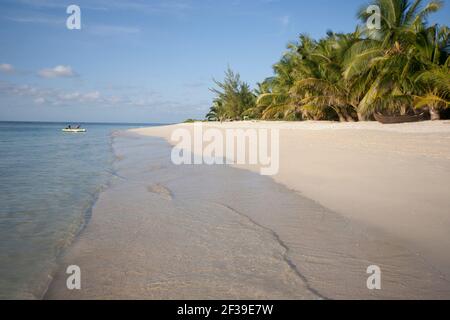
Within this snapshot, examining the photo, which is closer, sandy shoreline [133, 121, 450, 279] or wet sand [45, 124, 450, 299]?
wet sand [45, 124, 450, 299]

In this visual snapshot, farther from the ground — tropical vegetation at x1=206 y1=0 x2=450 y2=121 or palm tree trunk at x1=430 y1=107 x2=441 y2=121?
tropical vegetation at x1=206 y1=0 x2=450 y2=121

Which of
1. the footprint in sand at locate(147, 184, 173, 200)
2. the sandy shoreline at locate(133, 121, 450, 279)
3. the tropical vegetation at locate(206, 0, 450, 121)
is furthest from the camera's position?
the tropical vegetation at locate(206, 0, 450, 121)

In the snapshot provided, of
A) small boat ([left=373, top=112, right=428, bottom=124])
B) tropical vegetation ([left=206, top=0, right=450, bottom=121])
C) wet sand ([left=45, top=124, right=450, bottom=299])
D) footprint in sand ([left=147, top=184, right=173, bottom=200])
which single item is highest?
tropical vegetation ([left=206, top=0, right=450, bottom=121])

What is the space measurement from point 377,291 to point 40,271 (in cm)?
277

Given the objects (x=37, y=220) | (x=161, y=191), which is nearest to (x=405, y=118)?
(x=161, y=191)

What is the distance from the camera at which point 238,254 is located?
2848mm

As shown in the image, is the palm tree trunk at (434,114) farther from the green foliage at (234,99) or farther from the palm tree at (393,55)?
the green foliage at (234,99)

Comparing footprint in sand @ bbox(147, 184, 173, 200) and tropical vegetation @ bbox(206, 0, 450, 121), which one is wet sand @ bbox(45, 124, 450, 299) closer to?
footprint in sand @ bbox(147, 184, 173, 200)

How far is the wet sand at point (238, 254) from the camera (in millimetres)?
2242

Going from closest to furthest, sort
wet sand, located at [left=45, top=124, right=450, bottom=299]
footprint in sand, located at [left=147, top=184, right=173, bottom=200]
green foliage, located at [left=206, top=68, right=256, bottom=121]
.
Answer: wet sand, located at [left=45, top=124, right=450, bottom=299]
footprint in sand, located at [left=147, top=184, right=173, bottom=200]
green foliage, located at [left=206, top=68, right=256, bottom=121]

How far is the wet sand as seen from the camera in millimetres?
2242

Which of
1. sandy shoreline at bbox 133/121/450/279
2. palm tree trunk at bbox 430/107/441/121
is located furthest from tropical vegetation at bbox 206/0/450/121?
sandy shoreline at bbox 133/121/450/279

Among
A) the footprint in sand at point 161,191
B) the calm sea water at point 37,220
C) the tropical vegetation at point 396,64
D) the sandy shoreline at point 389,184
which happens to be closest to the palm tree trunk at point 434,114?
the tropical vegetation at point 396,64
